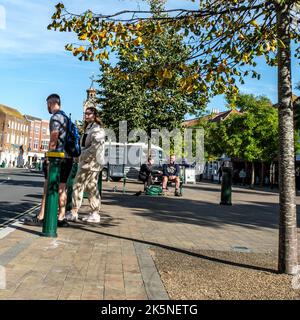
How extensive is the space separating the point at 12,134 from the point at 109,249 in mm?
105857

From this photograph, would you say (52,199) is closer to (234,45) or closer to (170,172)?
(234,45)

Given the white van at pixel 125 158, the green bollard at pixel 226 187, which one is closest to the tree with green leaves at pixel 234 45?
the green bollard at pixel 226 187

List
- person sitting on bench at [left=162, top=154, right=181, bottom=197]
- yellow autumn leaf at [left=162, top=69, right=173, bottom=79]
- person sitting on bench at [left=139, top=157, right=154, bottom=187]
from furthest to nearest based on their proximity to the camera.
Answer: person sitting on bench at [left=139, top=157, right=154, bottom=187]
person sitting on bench at [left=162, top=154, right=181, bottom=197]
yellow autumn leaf at [left=162, top=69, right=173, bottom=79]

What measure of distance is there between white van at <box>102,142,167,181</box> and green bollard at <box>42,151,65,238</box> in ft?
77.3

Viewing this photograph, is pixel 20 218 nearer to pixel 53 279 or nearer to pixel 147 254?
pixel 147 254

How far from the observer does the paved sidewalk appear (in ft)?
12.2

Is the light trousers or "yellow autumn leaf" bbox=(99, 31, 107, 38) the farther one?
the light trousers

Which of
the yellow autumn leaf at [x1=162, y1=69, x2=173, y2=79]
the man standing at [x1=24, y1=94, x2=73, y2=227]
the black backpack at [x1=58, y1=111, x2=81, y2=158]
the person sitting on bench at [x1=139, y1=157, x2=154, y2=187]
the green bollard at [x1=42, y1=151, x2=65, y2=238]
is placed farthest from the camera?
the person sitting on bench at [x1=139, y1=157, x2=154, y2=187]

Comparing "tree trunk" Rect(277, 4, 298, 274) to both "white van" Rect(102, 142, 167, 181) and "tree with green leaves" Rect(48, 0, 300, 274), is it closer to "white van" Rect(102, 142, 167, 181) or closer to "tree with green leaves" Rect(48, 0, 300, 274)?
"tree with green leaves" Rect(48, 0, 300, 274)

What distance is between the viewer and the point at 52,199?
6125mm

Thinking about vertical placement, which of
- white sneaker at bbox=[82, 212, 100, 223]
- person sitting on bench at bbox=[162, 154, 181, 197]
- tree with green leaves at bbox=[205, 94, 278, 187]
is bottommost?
white sneaker at bbox=[82, 212, 100, 223]

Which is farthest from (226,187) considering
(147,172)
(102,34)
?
(102,34)

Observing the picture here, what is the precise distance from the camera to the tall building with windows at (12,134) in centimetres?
9975

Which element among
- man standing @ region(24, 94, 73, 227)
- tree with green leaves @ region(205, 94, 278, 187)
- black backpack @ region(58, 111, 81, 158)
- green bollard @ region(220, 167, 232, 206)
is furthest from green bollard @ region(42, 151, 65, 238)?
tree with green leaves @ region(205, 94, 278, 187)
